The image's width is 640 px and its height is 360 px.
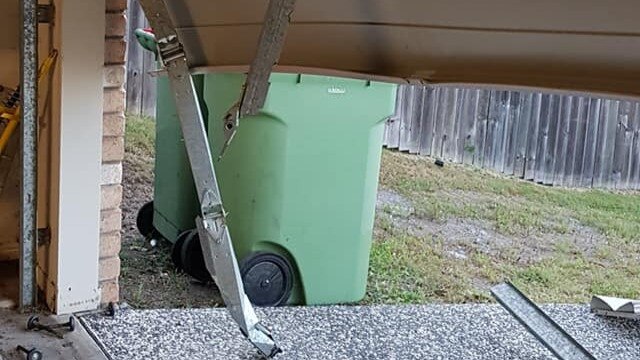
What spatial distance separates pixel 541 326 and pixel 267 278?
4.78 ft

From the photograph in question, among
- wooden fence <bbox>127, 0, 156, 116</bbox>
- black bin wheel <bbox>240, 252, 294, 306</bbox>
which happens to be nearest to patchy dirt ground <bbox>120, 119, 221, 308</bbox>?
black bin wheel <bbox>240, 252, 294, 306</bbox>

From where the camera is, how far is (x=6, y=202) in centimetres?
423

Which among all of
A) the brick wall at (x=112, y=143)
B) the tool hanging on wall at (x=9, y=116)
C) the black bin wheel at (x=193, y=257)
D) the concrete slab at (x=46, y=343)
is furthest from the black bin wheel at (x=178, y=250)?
the concrete slab at (x=46, y=343)

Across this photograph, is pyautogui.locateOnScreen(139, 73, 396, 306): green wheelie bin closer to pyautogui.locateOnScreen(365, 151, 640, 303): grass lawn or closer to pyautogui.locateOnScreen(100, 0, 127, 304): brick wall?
pyautogui.locateOnScreen(365, 151, 640, 303): grass lawn

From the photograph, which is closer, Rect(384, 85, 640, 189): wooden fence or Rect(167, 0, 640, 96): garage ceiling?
Rect(167, 0, 640, 96): garage ceiling

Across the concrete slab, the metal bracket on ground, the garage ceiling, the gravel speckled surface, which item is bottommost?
the gravel speckled surface

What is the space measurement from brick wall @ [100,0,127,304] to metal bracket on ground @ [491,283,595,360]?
1.84m

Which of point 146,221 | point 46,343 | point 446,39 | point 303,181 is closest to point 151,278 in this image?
point 146,221

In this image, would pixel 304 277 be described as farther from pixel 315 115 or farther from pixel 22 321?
pixel 22 321

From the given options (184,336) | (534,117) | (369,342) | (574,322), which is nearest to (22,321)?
(184,336)

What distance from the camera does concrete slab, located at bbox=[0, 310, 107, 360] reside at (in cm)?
327

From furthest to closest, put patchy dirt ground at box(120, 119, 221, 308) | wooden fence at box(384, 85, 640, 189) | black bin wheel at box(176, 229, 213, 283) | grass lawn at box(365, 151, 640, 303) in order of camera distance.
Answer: wooden fence at box(384, 85, 640, 189)
grass lawn at box(365, 151, 640, 303)
black bin wheel at box(176, 229, 213, 283)
patchy dirt ground at box(120, 119, 221, 308)

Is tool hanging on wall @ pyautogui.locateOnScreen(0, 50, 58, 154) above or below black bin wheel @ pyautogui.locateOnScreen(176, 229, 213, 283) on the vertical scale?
above

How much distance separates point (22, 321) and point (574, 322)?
8.76 feet
